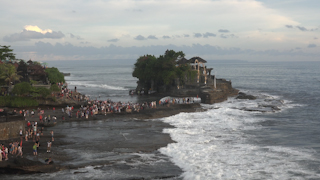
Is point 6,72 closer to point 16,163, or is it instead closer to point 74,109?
point 74,109

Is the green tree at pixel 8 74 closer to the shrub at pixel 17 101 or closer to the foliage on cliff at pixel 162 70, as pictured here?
the shrub at pixel 17 101

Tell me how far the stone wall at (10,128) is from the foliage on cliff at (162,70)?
40.5m

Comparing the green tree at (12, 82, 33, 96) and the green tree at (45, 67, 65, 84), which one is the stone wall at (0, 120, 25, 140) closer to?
the green tree at (12, 82, 33, 96)

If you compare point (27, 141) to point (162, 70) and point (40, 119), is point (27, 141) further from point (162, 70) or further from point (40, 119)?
point (162, 70)

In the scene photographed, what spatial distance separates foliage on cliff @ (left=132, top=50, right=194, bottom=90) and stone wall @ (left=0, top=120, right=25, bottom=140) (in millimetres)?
40538

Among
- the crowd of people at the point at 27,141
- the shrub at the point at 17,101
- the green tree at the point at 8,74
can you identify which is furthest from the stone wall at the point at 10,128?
the green tree at the point at 8,74

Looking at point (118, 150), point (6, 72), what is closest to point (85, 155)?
point (118, 150)

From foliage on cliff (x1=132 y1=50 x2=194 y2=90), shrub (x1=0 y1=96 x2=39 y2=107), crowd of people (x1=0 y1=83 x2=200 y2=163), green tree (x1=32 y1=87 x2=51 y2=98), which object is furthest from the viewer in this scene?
foliage on cliff (x1=132 y1=50 x2=194 y2=90)

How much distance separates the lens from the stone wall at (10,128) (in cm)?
2936

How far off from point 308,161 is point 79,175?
Result: 17697mm

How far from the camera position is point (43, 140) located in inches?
1172

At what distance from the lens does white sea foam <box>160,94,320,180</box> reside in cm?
2284

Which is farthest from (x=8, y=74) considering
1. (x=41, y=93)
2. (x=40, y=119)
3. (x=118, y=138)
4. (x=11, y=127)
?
(x=118, y=138)

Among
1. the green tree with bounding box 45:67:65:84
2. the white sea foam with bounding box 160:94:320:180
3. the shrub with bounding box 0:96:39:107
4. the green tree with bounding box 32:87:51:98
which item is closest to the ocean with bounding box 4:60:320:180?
the white sea foam with bounding box 160:94:320:180
